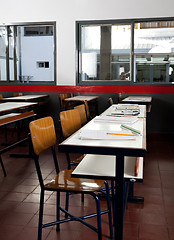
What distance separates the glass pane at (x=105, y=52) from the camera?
22.2 ft

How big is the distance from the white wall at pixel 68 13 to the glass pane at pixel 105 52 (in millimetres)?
284

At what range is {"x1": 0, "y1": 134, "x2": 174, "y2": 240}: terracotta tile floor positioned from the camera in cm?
232

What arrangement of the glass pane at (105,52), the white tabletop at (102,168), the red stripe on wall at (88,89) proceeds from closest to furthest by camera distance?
1. the white tabletop at (102,168)
2. the red stripe on wall at (88,89)
3. the glass pane at (105,52)

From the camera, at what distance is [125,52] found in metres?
6.78

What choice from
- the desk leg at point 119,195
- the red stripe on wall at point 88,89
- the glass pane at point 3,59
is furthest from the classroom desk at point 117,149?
the glass pane at point 3,59

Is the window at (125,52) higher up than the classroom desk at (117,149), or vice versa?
the window at (125,52)

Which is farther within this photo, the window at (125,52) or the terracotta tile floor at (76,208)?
the window at (125,52)

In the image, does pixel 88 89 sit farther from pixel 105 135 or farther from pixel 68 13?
pixel 105 135

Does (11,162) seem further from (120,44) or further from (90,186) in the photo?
(120,44)

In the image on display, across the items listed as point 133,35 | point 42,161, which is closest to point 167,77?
point 133,35

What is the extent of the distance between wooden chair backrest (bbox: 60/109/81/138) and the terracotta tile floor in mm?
737

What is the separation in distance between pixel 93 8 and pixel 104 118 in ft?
15.2

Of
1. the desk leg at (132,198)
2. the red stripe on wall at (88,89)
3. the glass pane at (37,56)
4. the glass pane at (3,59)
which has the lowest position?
the desk leg at (132,198)

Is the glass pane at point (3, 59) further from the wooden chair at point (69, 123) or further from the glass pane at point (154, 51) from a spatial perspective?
the wooden chair at point (69, 123)
